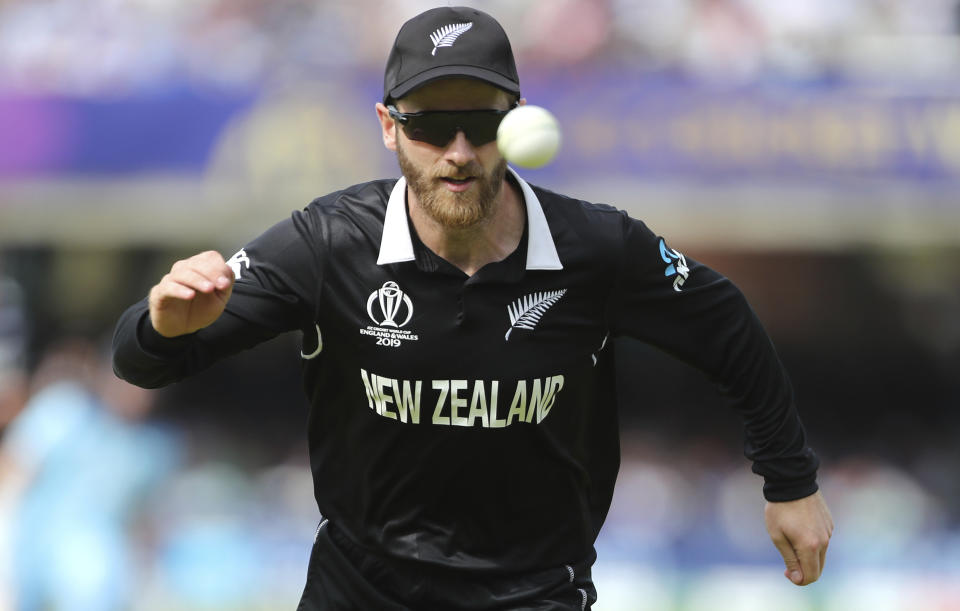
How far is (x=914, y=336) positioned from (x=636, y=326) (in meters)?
8.70

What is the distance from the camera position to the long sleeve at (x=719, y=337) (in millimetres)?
3482

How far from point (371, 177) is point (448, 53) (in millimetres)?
5700

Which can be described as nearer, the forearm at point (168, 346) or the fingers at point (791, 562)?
the forearm at point (168, 346)

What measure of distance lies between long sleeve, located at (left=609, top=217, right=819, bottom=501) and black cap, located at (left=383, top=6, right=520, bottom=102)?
22.0 inches

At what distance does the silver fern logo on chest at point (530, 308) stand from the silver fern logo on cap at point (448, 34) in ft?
2.21

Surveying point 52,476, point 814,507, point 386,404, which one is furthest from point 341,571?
point 52,476

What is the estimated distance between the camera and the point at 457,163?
129 inches

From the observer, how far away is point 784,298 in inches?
459

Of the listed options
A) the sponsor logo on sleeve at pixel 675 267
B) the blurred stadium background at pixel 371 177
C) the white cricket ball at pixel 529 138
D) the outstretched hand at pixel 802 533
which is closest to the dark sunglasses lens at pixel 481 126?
the white cricket ball at pixel 529 138

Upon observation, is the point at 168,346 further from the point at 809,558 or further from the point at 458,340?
the point at 809,558

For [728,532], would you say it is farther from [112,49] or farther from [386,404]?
[386,404]

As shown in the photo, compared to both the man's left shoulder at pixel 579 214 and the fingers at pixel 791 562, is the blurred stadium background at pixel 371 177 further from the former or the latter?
the fingers at pixel 791 562

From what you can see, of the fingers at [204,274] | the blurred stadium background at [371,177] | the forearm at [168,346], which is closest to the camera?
the fingers at [204,274]

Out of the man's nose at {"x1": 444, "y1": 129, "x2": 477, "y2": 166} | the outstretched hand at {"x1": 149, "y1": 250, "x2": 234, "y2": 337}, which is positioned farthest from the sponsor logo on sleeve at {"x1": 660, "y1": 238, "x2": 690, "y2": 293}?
the outstretched hand at {"x1": 149, "y1": 250, "x2": 234, "y2": 337}
